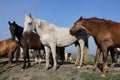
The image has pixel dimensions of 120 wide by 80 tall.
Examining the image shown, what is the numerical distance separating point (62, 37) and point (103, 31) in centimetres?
246

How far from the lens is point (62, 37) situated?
592 inches

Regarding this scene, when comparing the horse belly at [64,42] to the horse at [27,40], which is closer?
the horse belly at [64,42]

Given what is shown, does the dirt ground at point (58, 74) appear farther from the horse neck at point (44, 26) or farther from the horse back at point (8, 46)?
the horse neck at point (44, 26)

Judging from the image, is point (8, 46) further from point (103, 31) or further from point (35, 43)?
point (103, 31)

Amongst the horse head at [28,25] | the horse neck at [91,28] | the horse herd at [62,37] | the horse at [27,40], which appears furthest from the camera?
the horse at [27,40]

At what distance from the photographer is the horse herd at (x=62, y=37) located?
520 inches

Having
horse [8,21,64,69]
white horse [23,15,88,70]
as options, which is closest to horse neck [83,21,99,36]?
white horse [23,15,88,70]

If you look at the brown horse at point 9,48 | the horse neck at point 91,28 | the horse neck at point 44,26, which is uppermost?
the horse neck at point 44,26

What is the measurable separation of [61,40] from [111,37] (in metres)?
2.79

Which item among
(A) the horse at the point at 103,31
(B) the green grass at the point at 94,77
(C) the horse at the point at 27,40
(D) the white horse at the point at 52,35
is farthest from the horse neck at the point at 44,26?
(B) the green grass at the point at 94,77

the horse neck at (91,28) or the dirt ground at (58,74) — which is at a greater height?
the horse neck at (91,28)

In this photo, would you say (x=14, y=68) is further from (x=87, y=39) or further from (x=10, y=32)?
(x=87, y=39)

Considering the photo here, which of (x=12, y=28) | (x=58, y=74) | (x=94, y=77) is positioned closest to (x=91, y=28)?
(x=94, y=77)

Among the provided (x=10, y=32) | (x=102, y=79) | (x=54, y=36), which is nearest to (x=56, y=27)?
(x=54, y=36)
